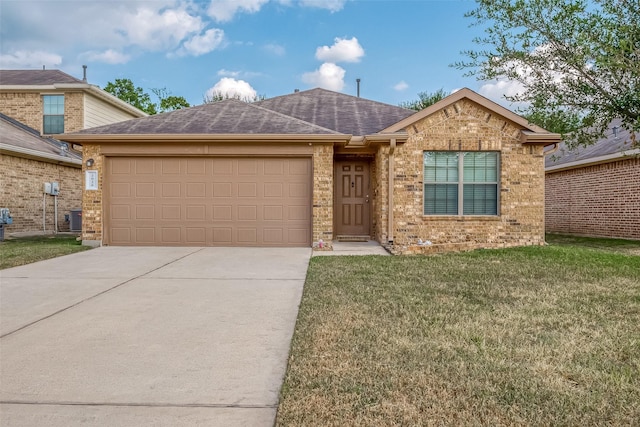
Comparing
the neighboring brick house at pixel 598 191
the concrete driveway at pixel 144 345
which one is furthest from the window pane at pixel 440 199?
the concrete driveway at pixel 144 345

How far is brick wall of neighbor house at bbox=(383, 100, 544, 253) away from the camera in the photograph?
9.83 metres

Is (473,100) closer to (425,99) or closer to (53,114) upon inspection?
(53,114)

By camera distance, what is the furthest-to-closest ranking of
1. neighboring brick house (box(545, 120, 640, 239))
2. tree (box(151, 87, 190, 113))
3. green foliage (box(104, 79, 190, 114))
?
tree (box(151, 87, 190, 113)), green foliage (box(104, 79, 190, 114)), neighboring brick house (box(545, 120, 640, 239))

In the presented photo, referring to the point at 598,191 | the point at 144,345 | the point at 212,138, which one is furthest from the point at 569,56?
the point at 598,191

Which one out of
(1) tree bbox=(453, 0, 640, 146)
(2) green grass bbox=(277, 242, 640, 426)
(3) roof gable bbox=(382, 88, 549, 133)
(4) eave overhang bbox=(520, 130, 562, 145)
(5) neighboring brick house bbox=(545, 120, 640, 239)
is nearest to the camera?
(2) green grass bbox=(277, 242, 640, 426)

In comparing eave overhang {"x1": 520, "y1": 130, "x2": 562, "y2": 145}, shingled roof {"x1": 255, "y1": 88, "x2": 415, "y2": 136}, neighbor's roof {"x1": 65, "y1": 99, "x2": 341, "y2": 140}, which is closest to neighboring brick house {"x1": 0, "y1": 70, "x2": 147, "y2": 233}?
neighbor's roof {"x1": 65, "y1": 99, "x2": 341, "y2": 140}

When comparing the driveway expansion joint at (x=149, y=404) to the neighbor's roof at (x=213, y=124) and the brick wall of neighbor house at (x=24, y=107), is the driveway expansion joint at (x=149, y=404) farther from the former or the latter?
the brick wall of neighbor house at (x=24, y=107)

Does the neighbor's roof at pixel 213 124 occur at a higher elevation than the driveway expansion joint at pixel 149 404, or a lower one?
higher

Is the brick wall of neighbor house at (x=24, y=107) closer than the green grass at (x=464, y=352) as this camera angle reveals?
No

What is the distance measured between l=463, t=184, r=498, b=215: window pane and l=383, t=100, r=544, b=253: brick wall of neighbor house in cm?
17

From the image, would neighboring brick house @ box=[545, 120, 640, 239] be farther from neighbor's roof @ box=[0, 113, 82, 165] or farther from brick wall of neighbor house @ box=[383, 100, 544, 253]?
neighbor's roof @ box=[0, 113, 82, 165]

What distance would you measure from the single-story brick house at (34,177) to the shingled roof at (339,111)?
6780mm

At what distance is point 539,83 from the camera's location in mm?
5543

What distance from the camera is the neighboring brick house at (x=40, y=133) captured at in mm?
12992
